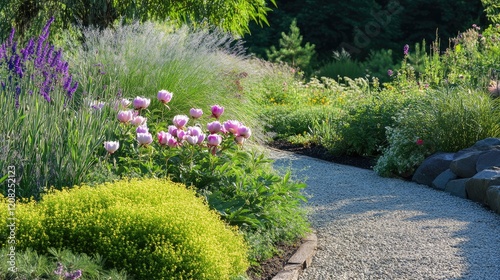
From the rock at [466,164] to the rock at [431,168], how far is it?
309 millimetres

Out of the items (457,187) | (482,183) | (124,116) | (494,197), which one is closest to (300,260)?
(124,116)

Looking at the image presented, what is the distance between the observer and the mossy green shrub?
3.51 meters

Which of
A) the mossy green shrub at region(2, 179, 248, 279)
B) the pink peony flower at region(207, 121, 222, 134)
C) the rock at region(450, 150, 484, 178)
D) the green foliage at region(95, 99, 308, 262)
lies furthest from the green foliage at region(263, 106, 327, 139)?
the mossy green shrub at region(2, 179, 248, 279)

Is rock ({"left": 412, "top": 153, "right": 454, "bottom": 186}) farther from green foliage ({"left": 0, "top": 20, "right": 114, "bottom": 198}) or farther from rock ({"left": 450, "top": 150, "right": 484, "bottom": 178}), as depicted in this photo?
green foliage ({"left": 0, "top": 20, "right": 114, "bottom": 198})

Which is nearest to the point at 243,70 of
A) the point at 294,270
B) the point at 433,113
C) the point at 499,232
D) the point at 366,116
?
the point at 366,116

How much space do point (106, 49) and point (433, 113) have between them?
3.54 metres

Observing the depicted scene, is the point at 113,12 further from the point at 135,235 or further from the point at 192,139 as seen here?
the point at 135,235

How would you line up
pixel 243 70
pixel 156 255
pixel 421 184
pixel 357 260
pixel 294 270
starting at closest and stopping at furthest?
pixel 156 255
pixel 294 270
pixel 357 260
pixel 421 184
pixel 243 70

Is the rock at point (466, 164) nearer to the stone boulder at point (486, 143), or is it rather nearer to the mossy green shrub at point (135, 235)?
the stone boulder at point (486, 143)

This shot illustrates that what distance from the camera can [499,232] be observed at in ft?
17.9

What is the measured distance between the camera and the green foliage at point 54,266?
316 centimetres

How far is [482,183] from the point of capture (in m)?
6.38

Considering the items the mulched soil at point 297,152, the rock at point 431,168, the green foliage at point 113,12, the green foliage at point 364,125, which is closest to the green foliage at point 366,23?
the green foliage at point 113,12

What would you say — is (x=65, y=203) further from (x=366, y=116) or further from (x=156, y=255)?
(x=366, y=116)
